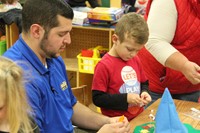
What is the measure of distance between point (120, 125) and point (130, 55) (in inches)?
18.2

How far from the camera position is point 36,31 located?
1.41 meters

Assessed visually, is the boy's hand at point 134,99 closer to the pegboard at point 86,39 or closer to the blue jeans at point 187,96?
the blue jeans at point 187,96

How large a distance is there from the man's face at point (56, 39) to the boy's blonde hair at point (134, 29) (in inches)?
16.4

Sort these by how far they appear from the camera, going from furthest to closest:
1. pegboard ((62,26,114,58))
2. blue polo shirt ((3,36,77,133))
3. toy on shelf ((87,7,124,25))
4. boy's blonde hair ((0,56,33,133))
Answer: pegboard ((62,26,114,58)), toy on shelf ((87,7,124,25)), blue polo shirt ((3,36,77,133)), boy's blonde hair ((0,56,33,133))

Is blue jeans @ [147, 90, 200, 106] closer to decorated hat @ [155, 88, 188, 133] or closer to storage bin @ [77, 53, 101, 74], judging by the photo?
decorated hat @ [155, 88, 188, 133]

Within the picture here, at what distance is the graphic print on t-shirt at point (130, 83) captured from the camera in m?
1.80

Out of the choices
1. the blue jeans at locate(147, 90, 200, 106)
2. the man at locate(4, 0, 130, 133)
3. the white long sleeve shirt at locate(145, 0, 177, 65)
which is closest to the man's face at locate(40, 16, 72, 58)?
the man at locate(4, 0, 130, 133)

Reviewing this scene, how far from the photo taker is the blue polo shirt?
Result: 1.34m

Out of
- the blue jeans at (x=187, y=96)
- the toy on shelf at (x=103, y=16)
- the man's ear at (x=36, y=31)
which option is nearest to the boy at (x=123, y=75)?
the blue jeans at (x=187, y=96)

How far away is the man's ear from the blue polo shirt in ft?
0.18

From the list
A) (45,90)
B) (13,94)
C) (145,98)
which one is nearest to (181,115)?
(145,98)

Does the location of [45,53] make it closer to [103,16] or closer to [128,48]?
[128,48]

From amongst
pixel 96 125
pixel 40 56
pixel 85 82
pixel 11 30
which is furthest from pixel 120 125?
pixel 11 30

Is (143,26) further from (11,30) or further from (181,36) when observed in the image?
(11,30)
